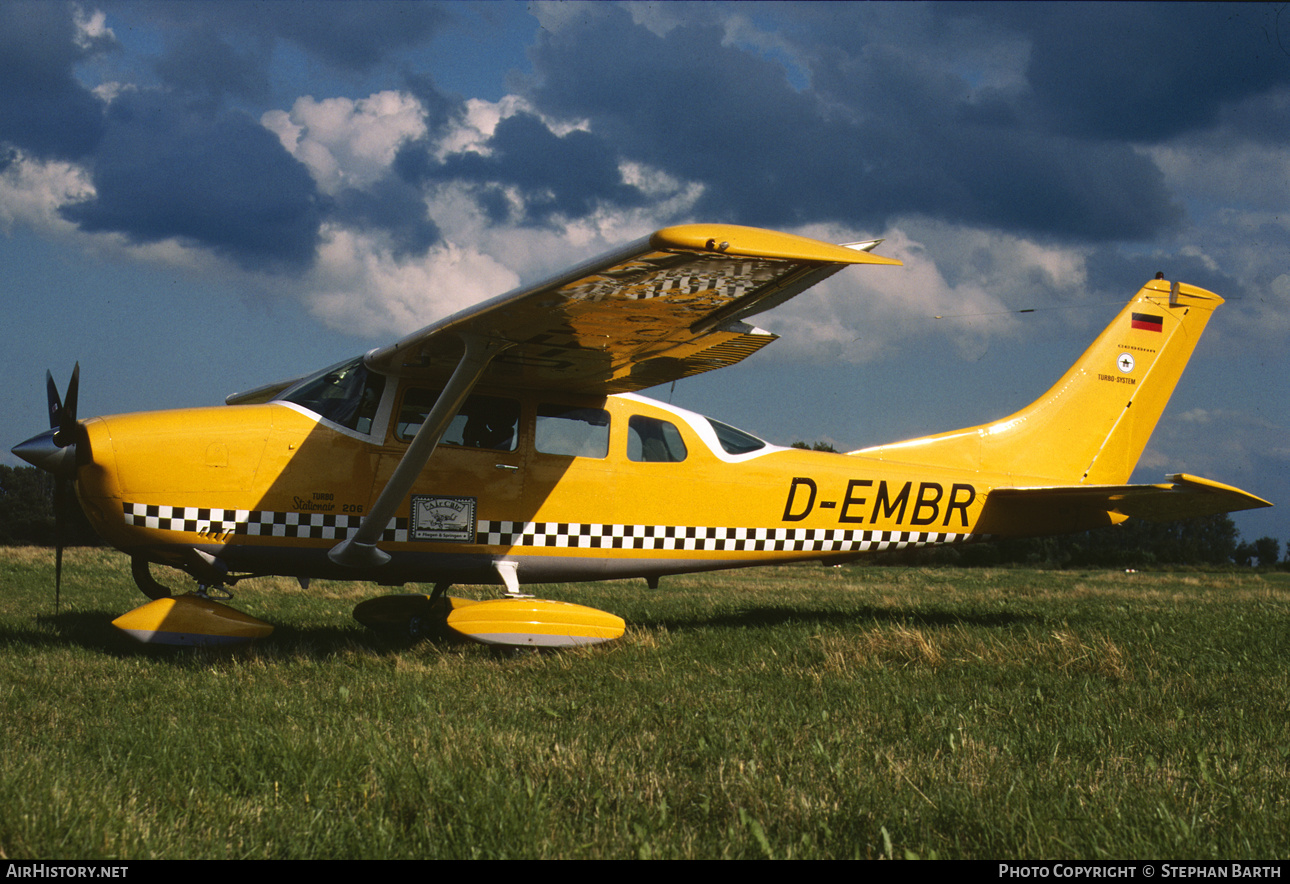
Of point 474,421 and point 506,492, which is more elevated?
point 474,421

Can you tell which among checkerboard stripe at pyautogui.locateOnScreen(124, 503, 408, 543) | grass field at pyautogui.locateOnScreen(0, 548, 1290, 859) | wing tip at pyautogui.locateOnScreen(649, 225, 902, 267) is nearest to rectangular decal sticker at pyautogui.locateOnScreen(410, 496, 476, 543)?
checkerboard stripe at pyautogui.locateOnScreen(124, 503, 408, 543)

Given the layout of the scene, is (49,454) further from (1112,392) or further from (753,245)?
(1112,392)

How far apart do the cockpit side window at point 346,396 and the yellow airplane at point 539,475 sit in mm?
19

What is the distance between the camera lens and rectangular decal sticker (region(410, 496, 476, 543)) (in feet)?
23.3

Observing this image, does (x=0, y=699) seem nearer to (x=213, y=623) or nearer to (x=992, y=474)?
(x=213, y=623)

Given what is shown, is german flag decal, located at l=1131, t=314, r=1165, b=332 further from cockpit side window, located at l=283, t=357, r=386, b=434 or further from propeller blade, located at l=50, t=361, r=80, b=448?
propeller blade, located at l=50, t=361, r=80, b=448

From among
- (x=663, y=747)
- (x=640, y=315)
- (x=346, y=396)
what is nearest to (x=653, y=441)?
(x=640, y=315)

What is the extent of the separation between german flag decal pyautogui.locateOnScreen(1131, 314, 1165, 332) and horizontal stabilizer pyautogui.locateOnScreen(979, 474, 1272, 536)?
2.35 metres

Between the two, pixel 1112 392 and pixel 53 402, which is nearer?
pixel 53 402

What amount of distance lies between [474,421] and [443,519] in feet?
2.98

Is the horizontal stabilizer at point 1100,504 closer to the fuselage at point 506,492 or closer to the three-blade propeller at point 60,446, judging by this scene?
the fuselage at point 506,492

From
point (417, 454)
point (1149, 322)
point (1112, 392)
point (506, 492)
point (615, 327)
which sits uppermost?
point (1149, 322)

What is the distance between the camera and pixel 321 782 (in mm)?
3287

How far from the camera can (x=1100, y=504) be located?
8930 millimetres
